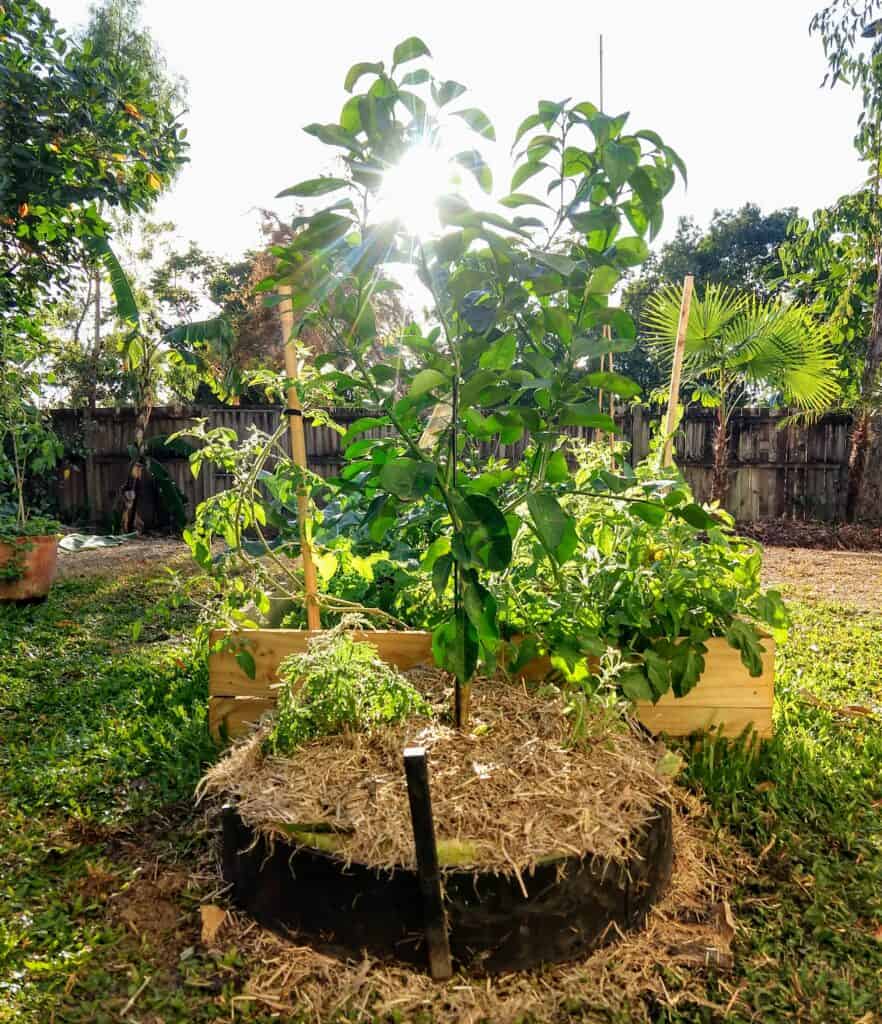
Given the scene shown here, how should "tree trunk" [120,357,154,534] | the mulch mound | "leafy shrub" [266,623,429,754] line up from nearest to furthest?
1. "leafy shrub" [266,623,429,754]
2. the mulch mound
3. "tree trunk" [120,357,154,534]

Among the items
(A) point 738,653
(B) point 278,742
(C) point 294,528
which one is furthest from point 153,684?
(A) point 738,653

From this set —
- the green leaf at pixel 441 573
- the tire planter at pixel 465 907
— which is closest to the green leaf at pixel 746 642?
the tire planter at pixel 465 907

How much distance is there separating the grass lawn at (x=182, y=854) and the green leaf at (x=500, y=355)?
4.00 feet

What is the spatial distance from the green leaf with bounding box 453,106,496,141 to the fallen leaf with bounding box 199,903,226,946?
1.66 m

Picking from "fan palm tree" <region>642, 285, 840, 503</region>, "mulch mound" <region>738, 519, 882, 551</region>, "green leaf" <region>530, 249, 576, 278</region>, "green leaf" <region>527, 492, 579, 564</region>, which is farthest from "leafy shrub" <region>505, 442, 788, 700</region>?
"mulch mound" <region>738, 519, 882, 551</region>

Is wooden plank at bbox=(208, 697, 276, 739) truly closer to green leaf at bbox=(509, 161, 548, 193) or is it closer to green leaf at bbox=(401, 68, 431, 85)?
green leaf at bbox=(509, 161, 548, 193)

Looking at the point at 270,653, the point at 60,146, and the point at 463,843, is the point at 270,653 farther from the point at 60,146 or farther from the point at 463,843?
the point at 60,146

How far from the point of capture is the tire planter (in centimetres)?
146

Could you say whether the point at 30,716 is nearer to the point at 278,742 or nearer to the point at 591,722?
the point at 278,742

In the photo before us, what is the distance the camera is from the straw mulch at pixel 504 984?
1.43m

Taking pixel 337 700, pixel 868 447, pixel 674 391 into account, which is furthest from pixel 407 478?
pixel 868 447

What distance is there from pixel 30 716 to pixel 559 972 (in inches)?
91.6

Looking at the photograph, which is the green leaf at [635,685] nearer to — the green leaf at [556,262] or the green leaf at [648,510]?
the green leaf at [648,510]

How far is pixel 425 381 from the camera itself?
143 centimetres
